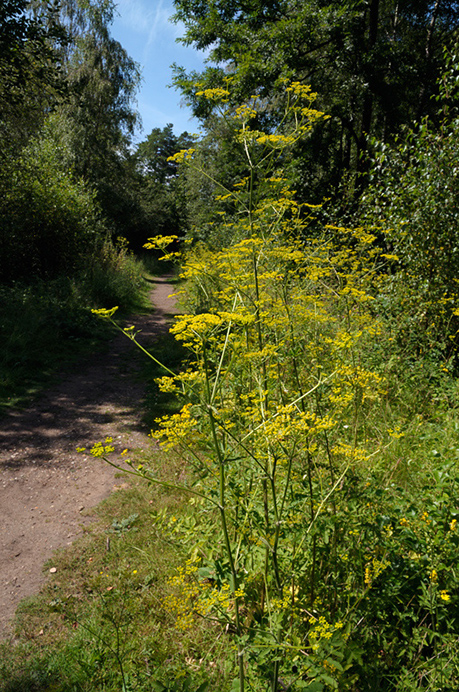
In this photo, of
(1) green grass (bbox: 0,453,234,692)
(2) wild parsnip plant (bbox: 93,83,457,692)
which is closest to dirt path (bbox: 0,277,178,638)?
(1) green grass (bbox: 0,453,234,692)

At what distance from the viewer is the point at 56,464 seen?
4734 mm

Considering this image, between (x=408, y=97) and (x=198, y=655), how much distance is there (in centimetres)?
1375

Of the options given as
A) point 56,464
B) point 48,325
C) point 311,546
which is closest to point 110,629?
point 311,546

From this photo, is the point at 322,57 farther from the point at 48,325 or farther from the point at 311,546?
the point at 311,546

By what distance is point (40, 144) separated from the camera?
1359 centimetres

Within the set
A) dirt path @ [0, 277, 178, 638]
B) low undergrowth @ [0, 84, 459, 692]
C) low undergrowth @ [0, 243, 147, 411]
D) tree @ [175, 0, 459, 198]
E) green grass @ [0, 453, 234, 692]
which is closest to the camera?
low undergrowth @ [0, 84, 459, 692]

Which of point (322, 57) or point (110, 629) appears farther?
point (322, 57)

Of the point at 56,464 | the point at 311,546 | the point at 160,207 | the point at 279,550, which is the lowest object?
the point at 56,464

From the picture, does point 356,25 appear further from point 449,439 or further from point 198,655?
point 198,655

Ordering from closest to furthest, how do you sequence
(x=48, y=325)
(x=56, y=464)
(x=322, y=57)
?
1. (x=56, y=464)
2. (x=48, y=325)
3. (x=322, y=57)

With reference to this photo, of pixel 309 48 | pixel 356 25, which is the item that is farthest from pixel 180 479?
pixel 356 25

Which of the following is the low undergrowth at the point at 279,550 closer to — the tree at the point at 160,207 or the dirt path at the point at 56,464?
the dirt path at the point at 56,464

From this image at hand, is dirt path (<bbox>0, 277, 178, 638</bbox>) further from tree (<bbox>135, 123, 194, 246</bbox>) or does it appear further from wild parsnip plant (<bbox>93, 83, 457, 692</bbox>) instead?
tree (<bbox>135, 123, 194, 246</bbox>)

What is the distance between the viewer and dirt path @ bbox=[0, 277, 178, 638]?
335 cm
